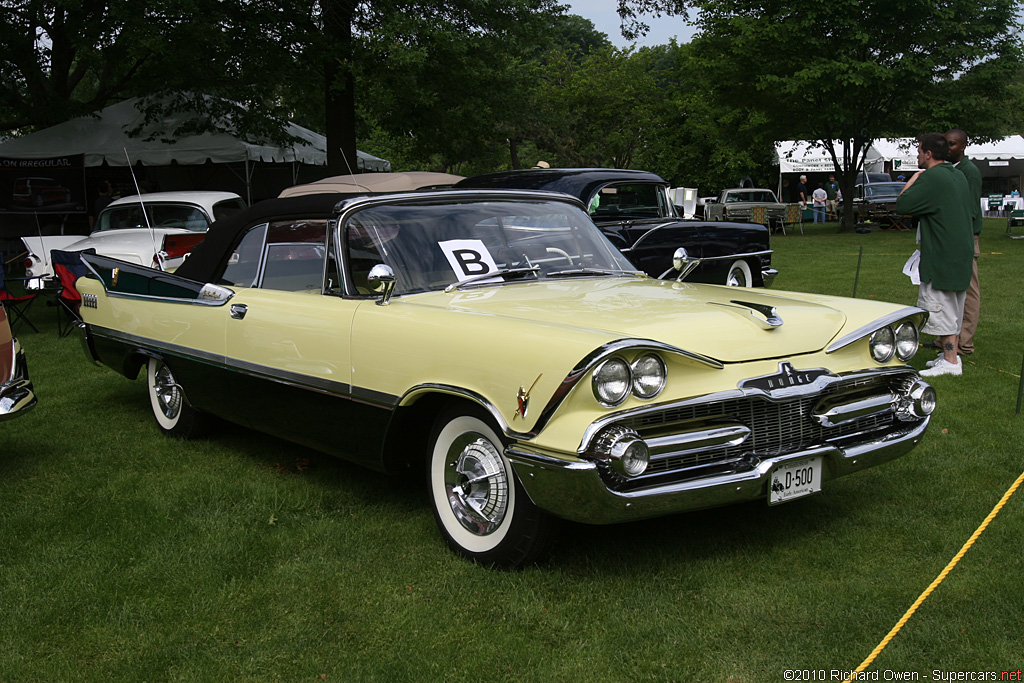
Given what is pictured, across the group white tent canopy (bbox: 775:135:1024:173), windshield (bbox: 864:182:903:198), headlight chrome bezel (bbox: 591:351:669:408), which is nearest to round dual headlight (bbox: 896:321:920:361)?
headlight chrome bezel (bbox: 591:351:669:408)

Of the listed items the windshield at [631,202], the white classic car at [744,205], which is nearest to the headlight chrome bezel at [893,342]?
the windshield at [631,202]

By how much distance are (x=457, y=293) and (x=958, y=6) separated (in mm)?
25746

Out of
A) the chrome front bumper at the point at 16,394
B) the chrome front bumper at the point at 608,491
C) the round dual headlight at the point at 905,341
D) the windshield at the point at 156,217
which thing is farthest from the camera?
the windshield at the point at 156,217

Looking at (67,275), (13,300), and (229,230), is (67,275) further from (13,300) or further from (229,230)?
(229,230)

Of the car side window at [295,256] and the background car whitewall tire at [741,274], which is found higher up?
the car side window at [295,256]

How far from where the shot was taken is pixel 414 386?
12.7 ft

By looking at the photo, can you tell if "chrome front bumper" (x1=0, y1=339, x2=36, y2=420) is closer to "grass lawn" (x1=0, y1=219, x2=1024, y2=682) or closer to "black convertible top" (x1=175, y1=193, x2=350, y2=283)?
"grass lawn" (x1=0, y1=219, x2=1024, y2=682)

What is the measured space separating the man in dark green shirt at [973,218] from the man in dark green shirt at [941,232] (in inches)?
12.7

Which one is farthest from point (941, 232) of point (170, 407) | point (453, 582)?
point (170, 407)

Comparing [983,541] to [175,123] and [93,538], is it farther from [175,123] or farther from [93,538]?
[175,123]

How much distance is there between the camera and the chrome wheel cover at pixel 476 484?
3.68 metres

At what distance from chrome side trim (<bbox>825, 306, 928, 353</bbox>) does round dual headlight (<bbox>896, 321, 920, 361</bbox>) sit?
0.05 m

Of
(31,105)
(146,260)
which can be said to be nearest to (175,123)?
(31,105)

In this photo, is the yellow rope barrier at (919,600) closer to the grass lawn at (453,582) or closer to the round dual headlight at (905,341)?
the grass lawn at (453,582)
